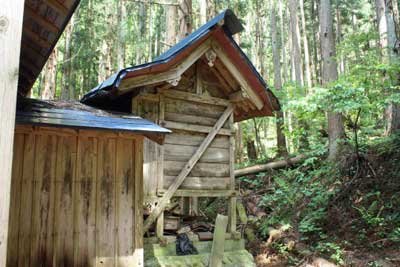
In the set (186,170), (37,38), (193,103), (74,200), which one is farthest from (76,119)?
(193,103)

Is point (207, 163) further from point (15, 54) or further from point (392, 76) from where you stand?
point (15, 54)

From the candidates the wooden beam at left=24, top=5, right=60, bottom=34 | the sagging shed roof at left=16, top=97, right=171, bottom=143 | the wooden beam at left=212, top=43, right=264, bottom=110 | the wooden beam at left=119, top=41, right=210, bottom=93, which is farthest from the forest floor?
the wooden beam at left=24, top=5, right=60, bottom=34

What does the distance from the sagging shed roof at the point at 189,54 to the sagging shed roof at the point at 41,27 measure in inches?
45.9

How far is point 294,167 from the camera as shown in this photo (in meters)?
13.3

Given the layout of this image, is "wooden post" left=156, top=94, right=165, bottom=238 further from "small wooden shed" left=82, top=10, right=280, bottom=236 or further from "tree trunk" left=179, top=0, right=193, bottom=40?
"tree trunk" left=179, top=0, right=193, bottom=40

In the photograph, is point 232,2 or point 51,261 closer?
point 51,261

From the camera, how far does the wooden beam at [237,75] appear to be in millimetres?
7496

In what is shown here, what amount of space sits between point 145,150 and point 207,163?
1523 mm

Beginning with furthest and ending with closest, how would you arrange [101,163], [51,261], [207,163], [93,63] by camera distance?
1. [93,63]
2. [207,163]
3. [101,163]
4. [51,261]

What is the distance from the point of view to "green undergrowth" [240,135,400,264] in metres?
8.05

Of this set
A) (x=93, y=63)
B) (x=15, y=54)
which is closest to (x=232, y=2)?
(x=93, y=63)

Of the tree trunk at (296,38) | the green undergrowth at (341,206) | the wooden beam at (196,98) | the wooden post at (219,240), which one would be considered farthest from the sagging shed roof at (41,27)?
the tree trunk at (296,38)

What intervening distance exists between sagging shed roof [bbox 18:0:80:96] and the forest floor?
20.6 feet

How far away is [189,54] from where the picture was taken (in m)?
7.04
